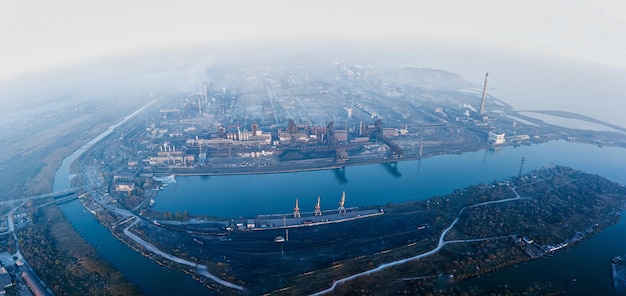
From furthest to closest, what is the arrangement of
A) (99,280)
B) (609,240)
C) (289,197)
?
(289,197) < (609,240) < (99,280)

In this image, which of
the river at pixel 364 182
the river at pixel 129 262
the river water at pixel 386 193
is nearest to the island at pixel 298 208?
the river at pixel 129 262

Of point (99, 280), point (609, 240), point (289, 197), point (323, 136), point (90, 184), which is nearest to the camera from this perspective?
point (99, 280)

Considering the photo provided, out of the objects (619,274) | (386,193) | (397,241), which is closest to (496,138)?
(386,193)

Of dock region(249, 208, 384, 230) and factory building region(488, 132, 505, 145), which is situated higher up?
factory building region(488, 132, 505, 145)

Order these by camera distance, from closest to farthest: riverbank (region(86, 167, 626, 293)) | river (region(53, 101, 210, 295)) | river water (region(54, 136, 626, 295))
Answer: river (region(53, 101, 210, 295)), riverbank (region(86, 167, 626, 293)), river water (region(54, 136, 626, 295))

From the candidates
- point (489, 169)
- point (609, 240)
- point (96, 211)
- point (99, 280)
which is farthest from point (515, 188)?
point (96, 211)

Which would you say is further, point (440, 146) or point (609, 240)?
point (440, 146)

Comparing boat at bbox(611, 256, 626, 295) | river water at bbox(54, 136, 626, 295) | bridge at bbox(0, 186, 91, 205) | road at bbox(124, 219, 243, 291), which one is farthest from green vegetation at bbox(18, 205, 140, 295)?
boat at bbox(611, 256, 626, 295)

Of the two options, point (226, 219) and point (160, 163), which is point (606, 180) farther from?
point (160, 163)

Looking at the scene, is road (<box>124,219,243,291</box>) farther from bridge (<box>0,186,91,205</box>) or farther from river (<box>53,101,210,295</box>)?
bridge (<box>0,186,91,205</box>)
